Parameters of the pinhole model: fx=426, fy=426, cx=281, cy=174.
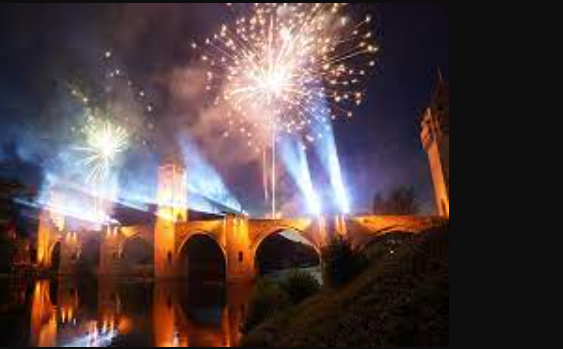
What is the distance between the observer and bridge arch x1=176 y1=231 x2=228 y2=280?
158 feet

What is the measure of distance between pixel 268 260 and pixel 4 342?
5220cm

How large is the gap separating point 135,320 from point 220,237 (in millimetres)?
25157

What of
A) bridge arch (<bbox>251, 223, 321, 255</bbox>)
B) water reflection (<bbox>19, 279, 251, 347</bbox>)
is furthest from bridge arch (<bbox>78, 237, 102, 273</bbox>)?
water reflection (<bbox>19, 279, 251, 347</bbox>)

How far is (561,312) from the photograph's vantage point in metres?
7.09

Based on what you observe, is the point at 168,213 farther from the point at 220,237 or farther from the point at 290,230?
the point at 290,230

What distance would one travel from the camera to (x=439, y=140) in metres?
30.7

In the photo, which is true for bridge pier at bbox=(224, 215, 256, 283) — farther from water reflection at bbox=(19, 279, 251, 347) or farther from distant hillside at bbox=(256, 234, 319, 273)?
distant hillside at bbox=(256, 234, 319, 273)

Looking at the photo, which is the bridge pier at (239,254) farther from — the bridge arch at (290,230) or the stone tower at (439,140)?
the stone tower at (439,140)

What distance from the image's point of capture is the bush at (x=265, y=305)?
43.6ft

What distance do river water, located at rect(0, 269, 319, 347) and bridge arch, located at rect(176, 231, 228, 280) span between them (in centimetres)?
1760

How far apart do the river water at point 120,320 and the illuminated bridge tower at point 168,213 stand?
1673 centimetres

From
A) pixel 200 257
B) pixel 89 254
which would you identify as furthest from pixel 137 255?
pixel 200 257

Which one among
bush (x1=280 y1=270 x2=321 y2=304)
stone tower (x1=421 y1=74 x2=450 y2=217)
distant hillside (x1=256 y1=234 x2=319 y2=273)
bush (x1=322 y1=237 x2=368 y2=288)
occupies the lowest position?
distant hillside (x1=256 y1=234 x2=319 y2=273)

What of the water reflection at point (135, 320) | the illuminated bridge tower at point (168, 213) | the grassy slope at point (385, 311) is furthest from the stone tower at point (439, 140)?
the illuminated bridge tower at point (168, 213)
